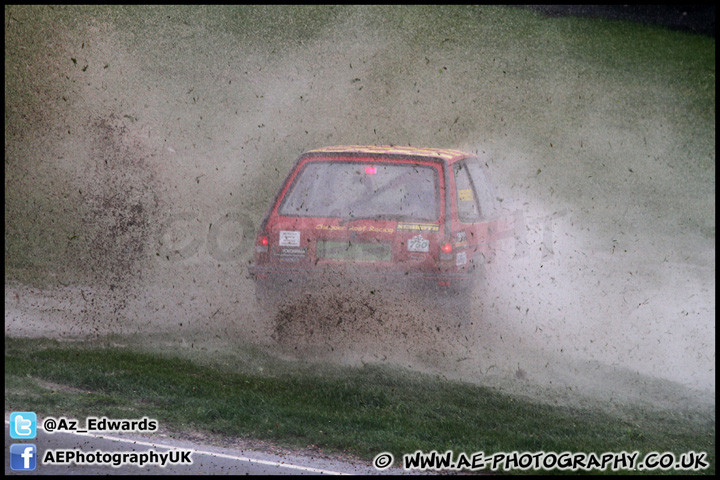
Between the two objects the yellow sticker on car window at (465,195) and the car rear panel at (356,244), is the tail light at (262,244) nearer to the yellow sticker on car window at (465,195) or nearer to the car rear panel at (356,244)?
the car rear panel at (356,244)

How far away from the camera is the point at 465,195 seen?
782 cm

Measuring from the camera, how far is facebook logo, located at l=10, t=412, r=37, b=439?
5027mm

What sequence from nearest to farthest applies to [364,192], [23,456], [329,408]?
[23,456]
[329,408]
[364,192]

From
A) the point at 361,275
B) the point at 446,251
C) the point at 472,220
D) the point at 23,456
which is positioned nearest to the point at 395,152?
the point at 472,220

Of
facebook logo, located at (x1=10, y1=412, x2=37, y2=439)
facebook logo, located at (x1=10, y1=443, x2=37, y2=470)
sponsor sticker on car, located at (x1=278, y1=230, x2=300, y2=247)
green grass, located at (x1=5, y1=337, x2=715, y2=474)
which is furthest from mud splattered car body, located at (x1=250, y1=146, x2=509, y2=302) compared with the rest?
facebook logo, located at (x1=10, y1=443, x2=37, y2=470)

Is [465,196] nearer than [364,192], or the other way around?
[364,192]

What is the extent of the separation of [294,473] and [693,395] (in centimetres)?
389

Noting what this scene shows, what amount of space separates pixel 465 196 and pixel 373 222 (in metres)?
0.97

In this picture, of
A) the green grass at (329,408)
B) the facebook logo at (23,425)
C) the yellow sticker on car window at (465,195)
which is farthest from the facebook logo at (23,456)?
the yellow sticker on car window at (465,195)

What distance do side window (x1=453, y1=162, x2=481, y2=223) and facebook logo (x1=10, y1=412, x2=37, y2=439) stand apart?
154 inches

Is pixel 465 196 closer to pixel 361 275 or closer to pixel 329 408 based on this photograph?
pixel 361 275

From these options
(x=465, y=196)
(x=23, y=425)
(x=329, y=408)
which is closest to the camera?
(x=23, y=425)

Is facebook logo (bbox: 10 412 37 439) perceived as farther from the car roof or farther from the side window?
the side window

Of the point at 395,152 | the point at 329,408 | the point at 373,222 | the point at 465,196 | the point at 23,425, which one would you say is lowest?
the point at 329,408
